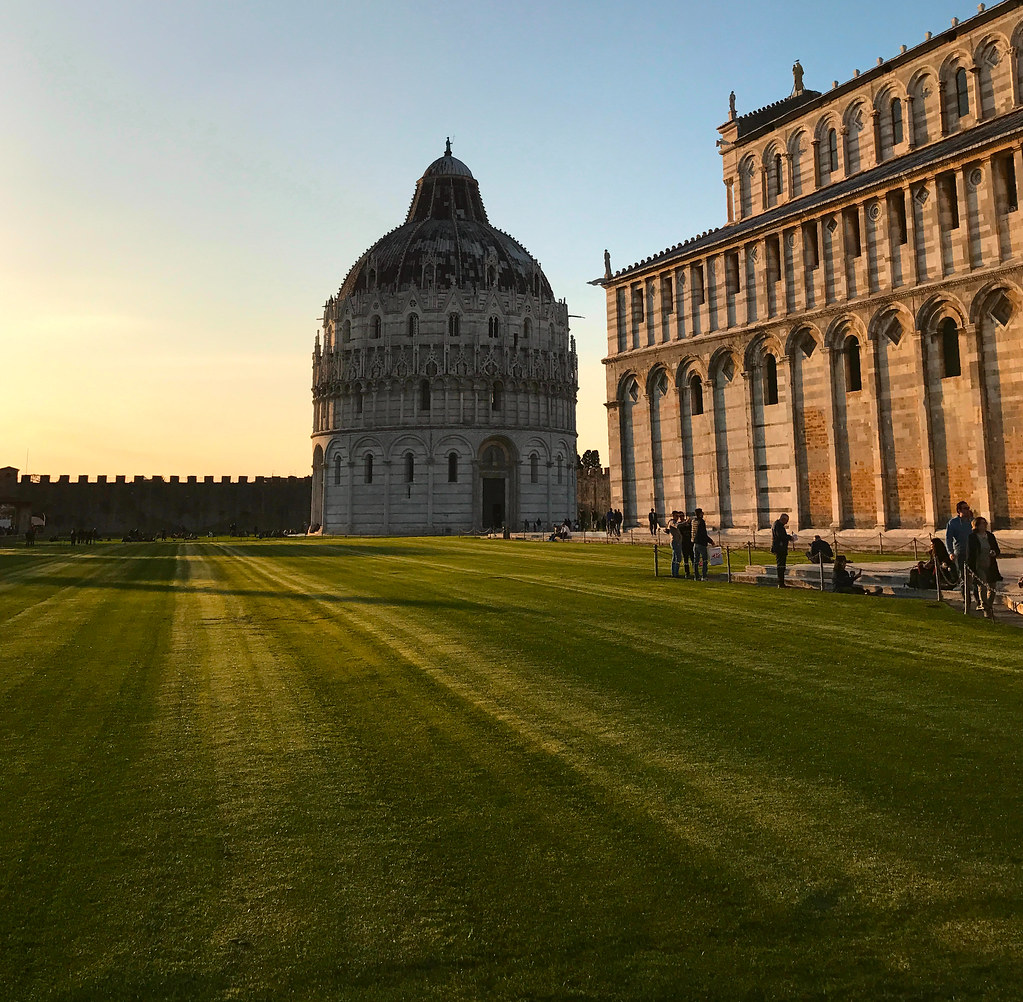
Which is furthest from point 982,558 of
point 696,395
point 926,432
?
point 696,395

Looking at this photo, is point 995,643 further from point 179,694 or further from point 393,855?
point 179,694

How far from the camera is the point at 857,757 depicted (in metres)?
6.78

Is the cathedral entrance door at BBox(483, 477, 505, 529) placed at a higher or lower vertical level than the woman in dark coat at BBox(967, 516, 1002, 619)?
higher

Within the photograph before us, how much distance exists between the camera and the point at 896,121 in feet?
125

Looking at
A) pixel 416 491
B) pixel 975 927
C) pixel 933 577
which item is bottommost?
pixel 975 927

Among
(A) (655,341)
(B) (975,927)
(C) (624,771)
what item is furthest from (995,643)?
(A) (655,341)

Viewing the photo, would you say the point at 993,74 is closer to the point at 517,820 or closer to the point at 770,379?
the point at 770,379

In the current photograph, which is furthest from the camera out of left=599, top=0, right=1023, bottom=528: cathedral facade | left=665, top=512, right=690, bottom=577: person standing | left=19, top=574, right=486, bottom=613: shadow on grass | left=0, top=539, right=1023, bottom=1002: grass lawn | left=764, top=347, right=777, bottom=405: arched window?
left=764, top=347, right=777, bottom=405: arched window

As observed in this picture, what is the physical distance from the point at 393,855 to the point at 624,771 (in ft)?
7.07

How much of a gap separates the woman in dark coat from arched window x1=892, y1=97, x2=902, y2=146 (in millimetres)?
30120

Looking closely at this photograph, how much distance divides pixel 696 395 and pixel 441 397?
42802mm

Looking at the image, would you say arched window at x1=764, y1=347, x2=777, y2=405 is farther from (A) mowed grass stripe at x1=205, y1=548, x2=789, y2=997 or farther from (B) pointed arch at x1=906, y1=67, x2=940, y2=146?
(A) mowed grass stripe at x1=205, y1=548, x2=789, y2=997

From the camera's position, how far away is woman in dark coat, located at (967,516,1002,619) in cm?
1452

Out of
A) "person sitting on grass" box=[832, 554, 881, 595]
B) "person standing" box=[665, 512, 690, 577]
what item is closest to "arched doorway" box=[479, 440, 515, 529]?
"person standing" box=[665, 512, 690, 577]
